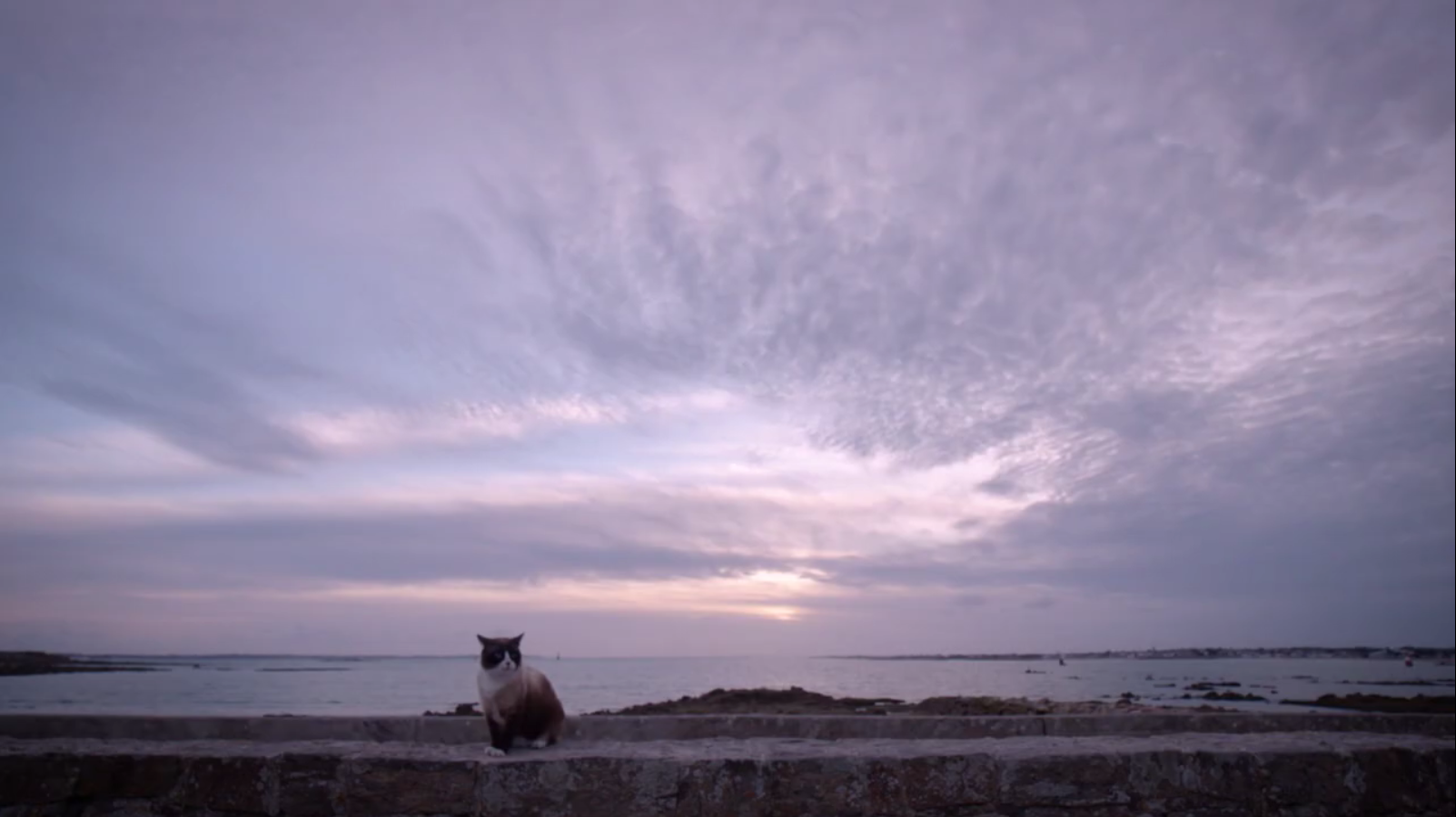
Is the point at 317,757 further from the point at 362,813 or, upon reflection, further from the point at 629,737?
the point at 629,737

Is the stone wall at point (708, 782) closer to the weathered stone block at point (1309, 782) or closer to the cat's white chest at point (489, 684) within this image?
the weathered stone block at point (1309, 782)

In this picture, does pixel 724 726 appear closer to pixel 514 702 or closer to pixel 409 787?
pixel 514 702

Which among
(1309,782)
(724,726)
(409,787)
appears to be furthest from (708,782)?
(1309,782)

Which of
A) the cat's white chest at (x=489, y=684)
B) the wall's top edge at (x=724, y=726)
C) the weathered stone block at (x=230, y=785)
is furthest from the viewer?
the wall's top edge at (x=724, y=726)

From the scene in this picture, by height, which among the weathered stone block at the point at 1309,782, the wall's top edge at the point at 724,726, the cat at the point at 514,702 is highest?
the cat at the point at 514,702

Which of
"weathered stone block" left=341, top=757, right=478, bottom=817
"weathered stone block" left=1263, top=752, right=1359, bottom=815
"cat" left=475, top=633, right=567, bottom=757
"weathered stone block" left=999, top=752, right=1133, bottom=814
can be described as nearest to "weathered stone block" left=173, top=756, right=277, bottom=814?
"weathered stone block" left=341, top=757, right=478, bottom=817

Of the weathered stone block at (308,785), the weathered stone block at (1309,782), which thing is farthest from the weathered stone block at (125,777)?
the weathered stone block at (1309,782)

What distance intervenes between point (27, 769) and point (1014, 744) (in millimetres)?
5237

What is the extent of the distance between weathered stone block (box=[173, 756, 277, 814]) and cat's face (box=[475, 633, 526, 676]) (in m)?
1.41

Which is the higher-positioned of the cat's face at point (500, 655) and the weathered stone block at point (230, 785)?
the cat's face at point (500, 655)

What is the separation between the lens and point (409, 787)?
12.9 ft

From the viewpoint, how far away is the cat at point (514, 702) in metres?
4.77

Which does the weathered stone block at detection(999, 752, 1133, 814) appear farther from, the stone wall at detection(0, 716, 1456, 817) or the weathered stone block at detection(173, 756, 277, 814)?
the weathered stone block at detection(173, 756, 277, 814)

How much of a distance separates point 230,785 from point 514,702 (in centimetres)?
146
